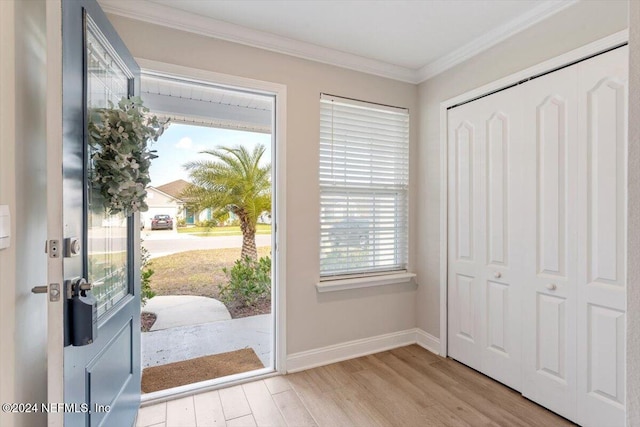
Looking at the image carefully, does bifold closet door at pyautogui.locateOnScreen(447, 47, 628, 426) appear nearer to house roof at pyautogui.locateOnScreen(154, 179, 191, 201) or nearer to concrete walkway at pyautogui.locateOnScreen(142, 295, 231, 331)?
concrete walkway at pyautogui.locateOnScreen(142, 295, 231, 331)

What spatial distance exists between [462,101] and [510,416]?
7.48 feet

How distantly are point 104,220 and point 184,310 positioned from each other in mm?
3277

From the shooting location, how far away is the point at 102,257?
1.51 m

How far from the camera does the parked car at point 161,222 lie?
14.9 feet

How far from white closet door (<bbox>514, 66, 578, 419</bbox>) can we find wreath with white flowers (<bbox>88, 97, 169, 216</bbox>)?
2.36 m

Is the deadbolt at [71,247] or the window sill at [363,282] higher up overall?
the deadbolt at [71,247]

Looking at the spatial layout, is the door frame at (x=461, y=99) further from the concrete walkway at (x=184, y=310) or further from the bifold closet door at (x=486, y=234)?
the concrete walkway at (x=184, y=310)

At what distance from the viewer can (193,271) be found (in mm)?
5047

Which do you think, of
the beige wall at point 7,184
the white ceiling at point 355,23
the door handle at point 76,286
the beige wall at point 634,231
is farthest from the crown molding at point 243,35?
the beige wall at point 634,231

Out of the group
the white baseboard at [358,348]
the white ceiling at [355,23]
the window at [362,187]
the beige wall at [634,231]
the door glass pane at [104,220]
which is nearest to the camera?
the beige wall at [634,231]

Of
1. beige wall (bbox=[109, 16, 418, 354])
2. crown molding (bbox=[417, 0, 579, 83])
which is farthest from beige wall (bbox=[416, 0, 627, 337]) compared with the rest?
beige wall (bbox=[109, 16, 418, 354])

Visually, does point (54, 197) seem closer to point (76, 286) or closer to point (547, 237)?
point (76, 286)

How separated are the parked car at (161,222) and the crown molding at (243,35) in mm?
3028

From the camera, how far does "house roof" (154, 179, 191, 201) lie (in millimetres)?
4402
